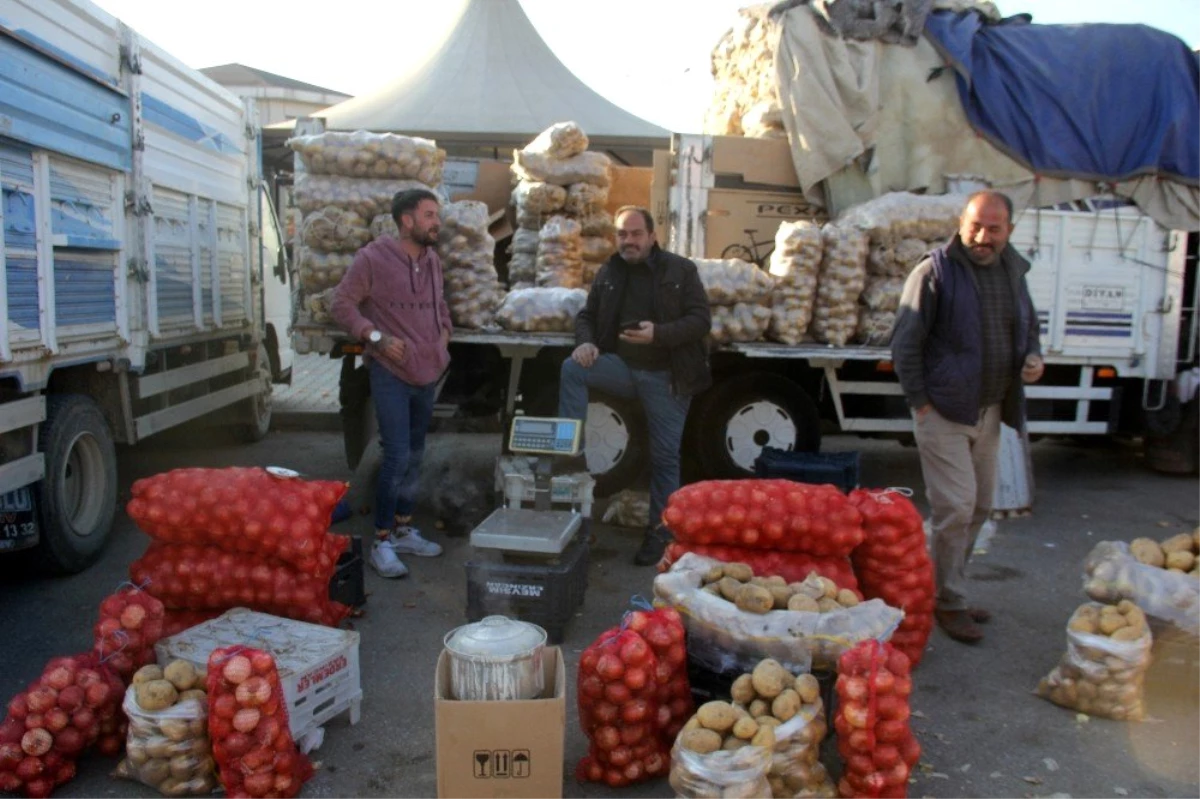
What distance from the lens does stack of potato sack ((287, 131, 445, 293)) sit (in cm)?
662

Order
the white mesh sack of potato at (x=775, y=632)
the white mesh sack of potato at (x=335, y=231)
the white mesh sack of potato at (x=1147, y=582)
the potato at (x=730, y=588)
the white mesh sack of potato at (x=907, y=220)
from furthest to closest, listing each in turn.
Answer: the white mesh sack of potato at (x=907, y=220), the white mesh sack of potato at (x=335, y=231), the white mesh sack of potato at (x=1147, y=582), the potato at (x=730, y=588), the white mesh sack of potato at (x=775, y=632)

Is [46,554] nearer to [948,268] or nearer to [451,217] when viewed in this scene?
[451,217]

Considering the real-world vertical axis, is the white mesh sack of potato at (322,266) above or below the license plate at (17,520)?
above

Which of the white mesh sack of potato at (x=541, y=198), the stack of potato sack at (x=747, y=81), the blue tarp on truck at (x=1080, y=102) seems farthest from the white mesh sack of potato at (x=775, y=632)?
the blue tarp on truck at (x=1080, y=102)

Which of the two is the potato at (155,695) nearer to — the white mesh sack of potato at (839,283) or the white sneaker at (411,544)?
the white sneaker at (411,544)

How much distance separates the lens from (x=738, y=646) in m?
3.50

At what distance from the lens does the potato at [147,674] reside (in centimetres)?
329

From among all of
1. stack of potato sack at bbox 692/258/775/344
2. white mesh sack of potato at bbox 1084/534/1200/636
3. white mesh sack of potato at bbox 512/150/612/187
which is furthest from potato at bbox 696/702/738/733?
white mesh sack of potato at bbox 512/150/612/187

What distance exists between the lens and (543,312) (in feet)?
21.9

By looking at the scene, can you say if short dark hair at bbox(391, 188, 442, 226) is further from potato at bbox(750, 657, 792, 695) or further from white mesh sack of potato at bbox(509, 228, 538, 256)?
potato at bbox(750, 657, 792, 695)

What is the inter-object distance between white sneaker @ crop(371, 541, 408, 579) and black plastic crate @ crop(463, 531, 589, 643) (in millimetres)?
947

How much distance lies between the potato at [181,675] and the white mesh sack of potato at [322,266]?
3761mm

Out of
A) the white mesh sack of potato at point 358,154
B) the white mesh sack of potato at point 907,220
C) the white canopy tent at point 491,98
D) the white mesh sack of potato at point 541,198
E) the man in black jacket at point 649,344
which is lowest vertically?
the man in black jacket at point 649,344

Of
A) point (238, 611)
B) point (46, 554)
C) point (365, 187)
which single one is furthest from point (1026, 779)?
point (365, 187)
